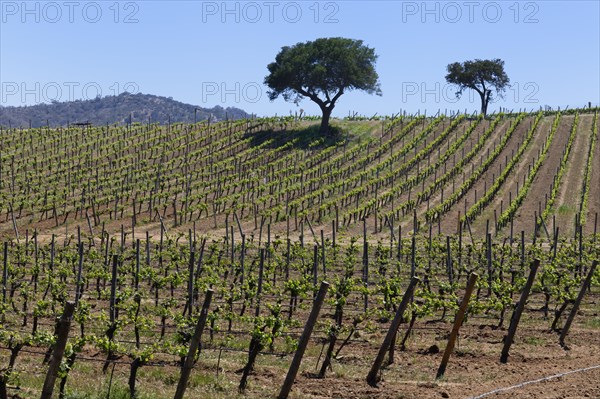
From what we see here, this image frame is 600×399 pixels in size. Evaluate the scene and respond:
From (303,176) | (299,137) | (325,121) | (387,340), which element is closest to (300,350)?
(387,340)

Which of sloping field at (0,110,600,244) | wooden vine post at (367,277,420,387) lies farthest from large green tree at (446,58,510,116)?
wooden vine post at (367,277,420,387)

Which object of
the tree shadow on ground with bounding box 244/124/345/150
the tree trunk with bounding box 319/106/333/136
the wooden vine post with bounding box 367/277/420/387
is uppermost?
the tree trunk with bounding box 319/106/333/136

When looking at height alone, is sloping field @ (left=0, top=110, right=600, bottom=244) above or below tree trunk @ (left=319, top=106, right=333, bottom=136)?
below

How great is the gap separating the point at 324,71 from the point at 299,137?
6.26 meters

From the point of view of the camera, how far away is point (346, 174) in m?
57.1

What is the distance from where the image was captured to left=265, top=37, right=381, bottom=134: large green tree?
224ft

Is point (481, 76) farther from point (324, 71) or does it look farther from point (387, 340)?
point (387, 340)

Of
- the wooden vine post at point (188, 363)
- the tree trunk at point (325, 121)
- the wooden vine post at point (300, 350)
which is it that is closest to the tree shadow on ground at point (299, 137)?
the tree trunk at point (325, 121)

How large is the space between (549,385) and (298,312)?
9.91 metres

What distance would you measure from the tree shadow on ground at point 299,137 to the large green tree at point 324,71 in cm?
122

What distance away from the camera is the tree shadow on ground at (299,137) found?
6612cm

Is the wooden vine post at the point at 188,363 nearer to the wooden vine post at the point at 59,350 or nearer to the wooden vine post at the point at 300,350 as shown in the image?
the wooden vine post at the point at 300,350

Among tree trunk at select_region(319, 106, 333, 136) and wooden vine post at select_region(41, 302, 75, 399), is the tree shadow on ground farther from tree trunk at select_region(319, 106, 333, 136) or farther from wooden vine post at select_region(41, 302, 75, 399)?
wooden vine post at select_region(41, 302, 75, 399)

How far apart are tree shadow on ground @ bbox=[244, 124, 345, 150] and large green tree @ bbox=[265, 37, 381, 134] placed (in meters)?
1.22
